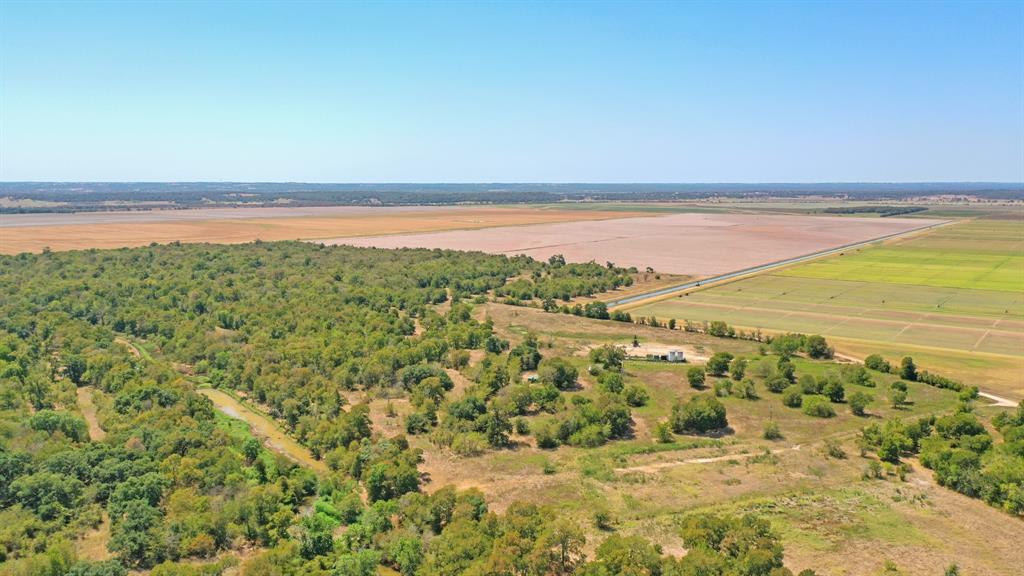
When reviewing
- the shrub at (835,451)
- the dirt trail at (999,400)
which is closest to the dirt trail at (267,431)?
the shrub at (835,451)

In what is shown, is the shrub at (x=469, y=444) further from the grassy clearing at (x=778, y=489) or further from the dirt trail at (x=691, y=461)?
the dirt trail at (x=691, y=461)

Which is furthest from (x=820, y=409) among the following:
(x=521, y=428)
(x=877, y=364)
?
(x=521, y=428)

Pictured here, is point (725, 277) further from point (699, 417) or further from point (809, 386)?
point (699, 417)

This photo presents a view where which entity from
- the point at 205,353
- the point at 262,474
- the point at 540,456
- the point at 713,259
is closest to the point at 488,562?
the point at 540,456

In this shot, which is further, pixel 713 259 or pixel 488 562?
pixel 713 259

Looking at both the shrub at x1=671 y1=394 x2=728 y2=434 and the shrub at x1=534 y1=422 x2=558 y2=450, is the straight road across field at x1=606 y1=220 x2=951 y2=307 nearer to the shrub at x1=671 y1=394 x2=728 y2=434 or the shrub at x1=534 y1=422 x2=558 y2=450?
the shrub at x1=671 y1=394 x2=728 y2=434

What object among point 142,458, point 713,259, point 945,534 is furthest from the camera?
point 713,259

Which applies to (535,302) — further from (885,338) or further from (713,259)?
(713,259)
